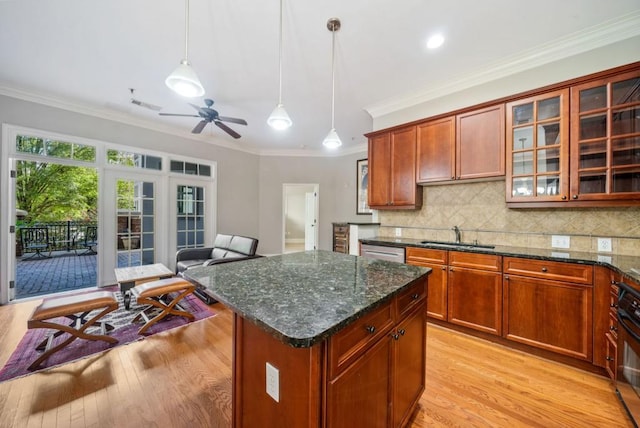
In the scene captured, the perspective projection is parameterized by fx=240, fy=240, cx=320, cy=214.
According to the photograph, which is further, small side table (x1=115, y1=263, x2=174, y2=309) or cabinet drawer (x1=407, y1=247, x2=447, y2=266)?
small side table (x1=115, y1=263, x2=174, y2=309)

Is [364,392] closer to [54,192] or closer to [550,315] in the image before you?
[550,315]

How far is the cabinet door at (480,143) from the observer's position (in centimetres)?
253

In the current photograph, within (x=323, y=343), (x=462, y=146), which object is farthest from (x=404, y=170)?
(x=323, y=343)

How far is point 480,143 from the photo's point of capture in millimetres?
2646

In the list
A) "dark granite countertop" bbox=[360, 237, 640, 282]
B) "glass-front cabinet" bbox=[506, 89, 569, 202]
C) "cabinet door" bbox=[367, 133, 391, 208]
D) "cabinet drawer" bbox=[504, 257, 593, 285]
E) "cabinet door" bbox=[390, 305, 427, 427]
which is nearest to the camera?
"cabinet door" bbox=[390, 305, 427, 427]

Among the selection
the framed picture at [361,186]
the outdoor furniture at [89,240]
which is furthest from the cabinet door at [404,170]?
the outdoor furniture at [89,240]

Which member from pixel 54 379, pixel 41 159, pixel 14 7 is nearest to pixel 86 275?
pixel 41 159

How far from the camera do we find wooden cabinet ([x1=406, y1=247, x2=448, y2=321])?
2.56 metres

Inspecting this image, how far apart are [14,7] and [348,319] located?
142 inches

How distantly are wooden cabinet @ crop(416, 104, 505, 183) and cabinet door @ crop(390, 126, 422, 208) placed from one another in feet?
0.30

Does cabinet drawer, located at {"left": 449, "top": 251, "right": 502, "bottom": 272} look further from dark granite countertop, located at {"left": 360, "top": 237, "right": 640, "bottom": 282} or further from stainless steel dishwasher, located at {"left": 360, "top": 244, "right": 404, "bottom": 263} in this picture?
stainless steel dishwasher, located at {"left": 360, "top": 244, "right": 404, "bottom": 263}

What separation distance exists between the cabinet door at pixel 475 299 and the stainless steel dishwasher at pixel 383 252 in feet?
1.82

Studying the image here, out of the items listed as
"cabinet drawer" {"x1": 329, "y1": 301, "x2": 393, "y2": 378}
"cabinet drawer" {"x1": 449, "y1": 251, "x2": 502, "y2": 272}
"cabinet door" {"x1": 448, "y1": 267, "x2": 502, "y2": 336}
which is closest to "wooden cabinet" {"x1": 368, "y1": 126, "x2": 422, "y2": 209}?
"cabinet drawer" {"x1": 449, "y1": 251, "x2": 502, "y2": 272}

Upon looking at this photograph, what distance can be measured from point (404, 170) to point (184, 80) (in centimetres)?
265
